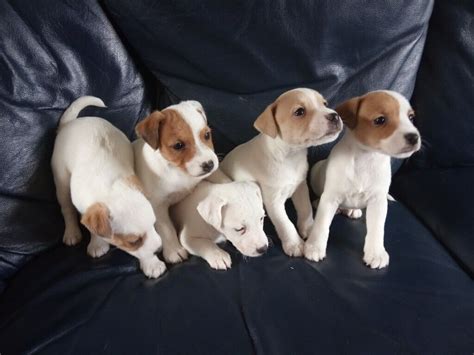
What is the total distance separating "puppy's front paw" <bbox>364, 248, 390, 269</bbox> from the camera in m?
1.14

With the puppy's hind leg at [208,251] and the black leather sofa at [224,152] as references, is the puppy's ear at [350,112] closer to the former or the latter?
the black leather sofa at [224,152]

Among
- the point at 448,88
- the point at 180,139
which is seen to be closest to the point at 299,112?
the point at 180,139

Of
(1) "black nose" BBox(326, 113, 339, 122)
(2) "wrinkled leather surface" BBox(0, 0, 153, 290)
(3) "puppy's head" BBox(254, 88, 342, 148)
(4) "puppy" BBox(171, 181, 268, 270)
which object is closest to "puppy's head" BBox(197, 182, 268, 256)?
(4) "puppy" BBox(171, 181, 268, 270)

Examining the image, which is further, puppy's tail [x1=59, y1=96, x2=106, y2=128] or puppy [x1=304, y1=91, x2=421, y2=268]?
puppy's tail [x1=59, y1=96, x2=106, y2=128]

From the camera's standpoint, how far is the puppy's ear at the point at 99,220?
3.41 feet

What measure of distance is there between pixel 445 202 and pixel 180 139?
944mm

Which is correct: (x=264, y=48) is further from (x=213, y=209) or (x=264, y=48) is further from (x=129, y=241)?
(x=129, y=241)

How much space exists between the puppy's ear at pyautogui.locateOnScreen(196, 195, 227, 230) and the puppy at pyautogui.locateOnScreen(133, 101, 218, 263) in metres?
0.09

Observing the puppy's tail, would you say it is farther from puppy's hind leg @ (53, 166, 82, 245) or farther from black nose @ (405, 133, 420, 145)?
black nose @ (405, 133, 420, 145)

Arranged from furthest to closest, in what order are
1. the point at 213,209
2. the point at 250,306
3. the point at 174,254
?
the point at 174,254 < the point at 213,209 < the point at 250,306

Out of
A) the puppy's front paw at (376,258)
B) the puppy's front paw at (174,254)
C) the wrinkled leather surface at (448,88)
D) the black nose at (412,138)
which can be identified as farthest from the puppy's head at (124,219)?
the wrinkled leather surface at (448,88)

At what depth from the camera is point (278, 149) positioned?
1.26 meters

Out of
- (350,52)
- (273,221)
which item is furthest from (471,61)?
(273,221)

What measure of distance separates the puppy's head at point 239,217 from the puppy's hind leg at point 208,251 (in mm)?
64
